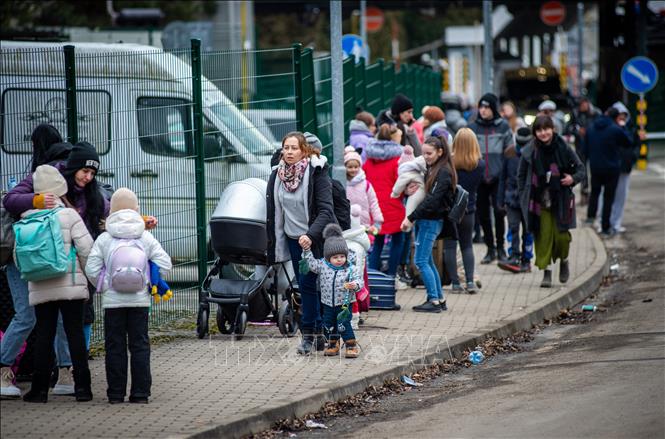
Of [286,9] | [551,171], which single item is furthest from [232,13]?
[551,171]

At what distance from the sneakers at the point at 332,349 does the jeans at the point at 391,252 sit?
348 centimetres

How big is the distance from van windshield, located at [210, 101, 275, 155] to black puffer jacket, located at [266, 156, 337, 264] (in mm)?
2162

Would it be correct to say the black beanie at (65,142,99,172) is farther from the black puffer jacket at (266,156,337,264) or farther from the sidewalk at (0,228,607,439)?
the black puffer jacket at (266,156,337,264)

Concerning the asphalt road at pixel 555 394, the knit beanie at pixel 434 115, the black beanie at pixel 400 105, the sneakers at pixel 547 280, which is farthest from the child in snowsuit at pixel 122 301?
the knit beanie at pixel 434 115

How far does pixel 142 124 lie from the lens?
11.3 m

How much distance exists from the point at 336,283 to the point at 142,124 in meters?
2.40

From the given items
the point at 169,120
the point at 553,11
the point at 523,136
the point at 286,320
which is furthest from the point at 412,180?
the point at 553,11

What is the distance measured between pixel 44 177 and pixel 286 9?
39.4m

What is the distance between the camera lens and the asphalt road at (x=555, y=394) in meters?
7.89

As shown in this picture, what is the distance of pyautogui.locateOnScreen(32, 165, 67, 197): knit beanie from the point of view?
8477mm

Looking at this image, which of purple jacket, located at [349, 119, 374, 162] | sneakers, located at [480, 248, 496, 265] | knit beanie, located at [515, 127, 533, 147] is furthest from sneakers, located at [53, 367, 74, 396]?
sneakers, located at [480, 248, 496, 265]

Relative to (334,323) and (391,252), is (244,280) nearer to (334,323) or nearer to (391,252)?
(334,323)

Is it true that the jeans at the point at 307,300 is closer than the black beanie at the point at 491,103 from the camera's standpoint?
Yes

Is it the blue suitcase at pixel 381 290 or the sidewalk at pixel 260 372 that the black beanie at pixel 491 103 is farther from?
the blue suitcase at pixel 381 290
